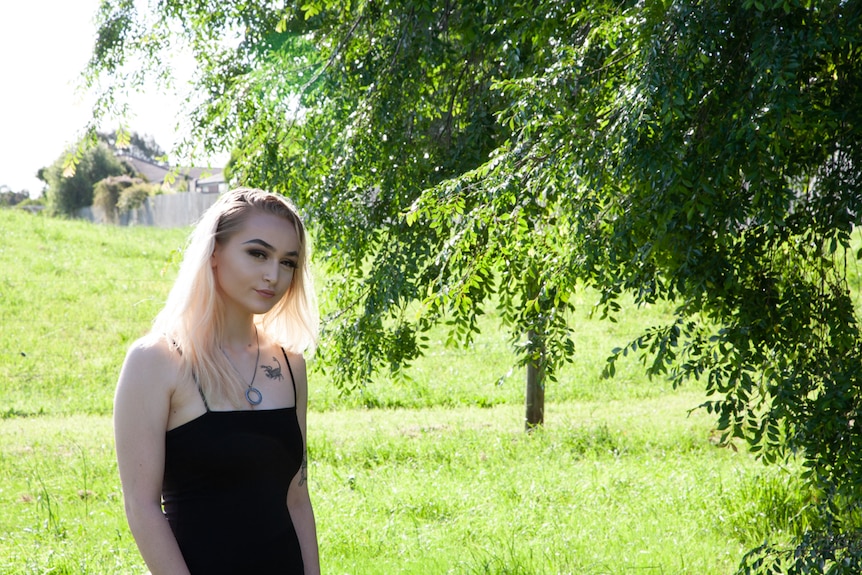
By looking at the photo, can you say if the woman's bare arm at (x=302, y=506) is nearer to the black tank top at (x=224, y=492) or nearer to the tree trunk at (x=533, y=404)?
the black tank top at (x=224, y=492)

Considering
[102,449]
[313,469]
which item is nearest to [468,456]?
[313,469]

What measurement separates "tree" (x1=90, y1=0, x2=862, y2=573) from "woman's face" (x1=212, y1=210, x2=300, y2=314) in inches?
51.0

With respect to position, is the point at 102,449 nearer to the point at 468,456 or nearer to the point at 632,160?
the point at 468,456

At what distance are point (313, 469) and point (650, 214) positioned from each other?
5.59 m

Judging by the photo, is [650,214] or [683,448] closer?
[650,214]

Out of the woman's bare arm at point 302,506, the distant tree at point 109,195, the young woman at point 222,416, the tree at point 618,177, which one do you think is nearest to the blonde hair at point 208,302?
the young woman at point 222,416

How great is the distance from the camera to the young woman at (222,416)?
7.12 feet

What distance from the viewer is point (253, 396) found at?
2412mm

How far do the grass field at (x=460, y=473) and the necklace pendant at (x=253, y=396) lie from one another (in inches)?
104

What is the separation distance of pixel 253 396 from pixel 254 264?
355 millimetres

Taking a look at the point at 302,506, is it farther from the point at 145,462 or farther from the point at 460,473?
the point at 460,473

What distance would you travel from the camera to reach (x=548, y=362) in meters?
4.75

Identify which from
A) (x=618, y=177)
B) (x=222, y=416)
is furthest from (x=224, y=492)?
(x=618, y=177)

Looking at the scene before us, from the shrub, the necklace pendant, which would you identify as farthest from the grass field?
the shrub
